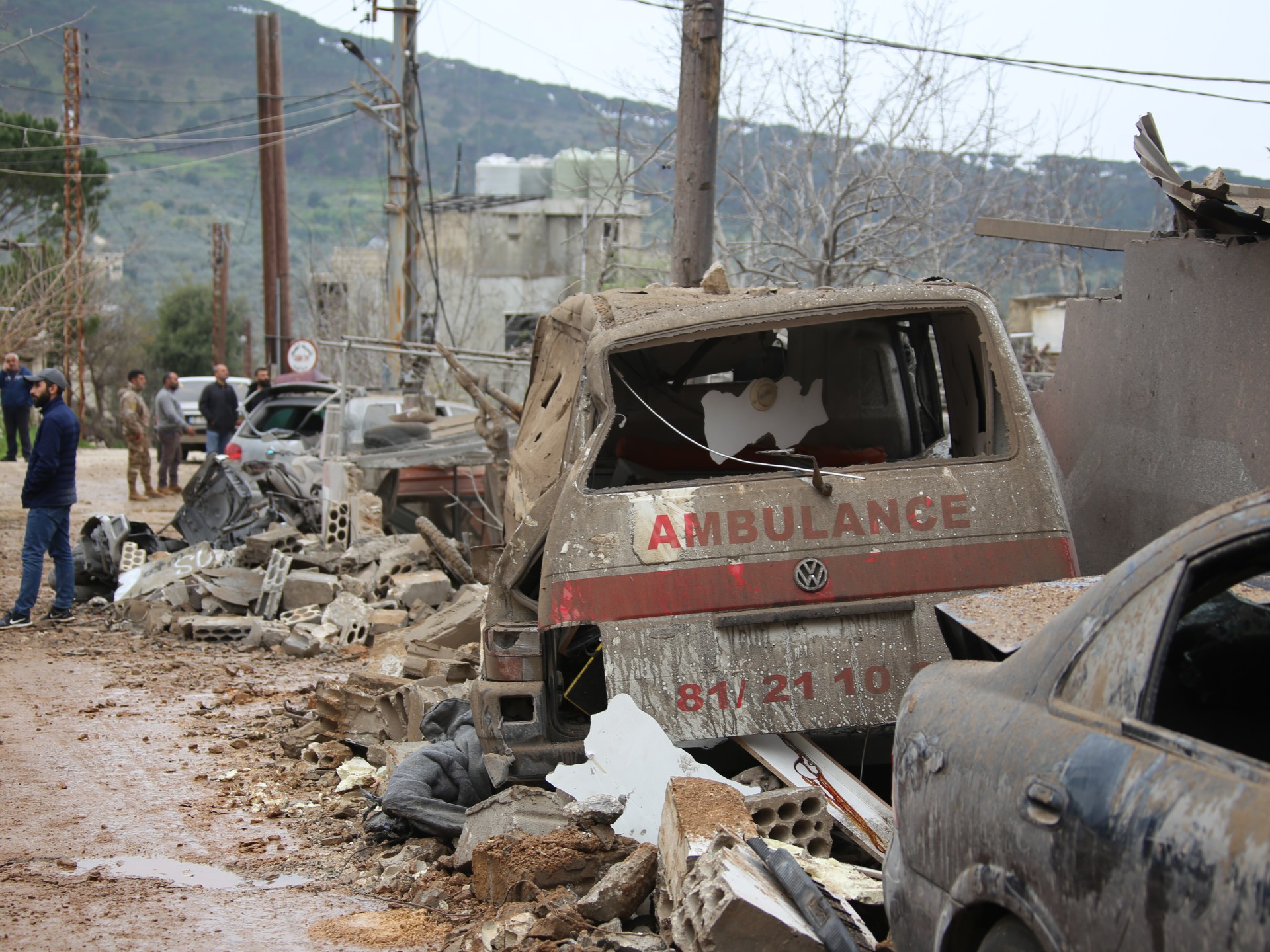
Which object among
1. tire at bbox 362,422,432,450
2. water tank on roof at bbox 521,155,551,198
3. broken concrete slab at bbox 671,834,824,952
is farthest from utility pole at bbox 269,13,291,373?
broken concrete slab at bbox 671,834,824,952

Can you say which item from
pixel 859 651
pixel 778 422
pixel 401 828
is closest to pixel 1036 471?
pixel 859 651

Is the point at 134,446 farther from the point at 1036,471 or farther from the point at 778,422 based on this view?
the point at 1036,471

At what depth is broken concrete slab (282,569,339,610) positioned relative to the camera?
10609 mm

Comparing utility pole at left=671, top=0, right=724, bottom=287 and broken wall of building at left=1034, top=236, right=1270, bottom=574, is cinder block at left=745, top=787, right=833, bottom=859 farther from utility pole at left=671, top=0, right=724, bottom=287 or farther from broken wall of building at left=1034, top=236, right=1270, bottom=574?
utility pole at left=671, top=0, right=724, bottom=287

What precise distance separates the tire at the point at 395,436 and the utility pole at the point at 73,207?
55.7 ft

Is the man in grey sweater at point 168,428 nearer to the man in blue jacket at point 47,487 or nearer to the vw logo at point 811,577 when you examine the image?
the man in blue jacket at point 47,487

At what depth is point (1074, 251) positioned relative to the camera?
24.3m

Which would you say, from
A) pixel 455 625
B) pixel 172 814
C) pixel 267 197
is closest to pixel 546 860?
pixel 172 814

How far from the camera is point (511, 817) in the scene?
4598mm

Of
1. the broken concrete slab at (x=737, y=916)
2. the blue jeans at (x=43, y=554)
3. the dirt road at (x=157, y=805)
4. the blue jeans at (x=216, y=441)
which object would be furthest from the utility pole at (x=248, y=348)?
the broken concrete slab at (x=737, y=916)

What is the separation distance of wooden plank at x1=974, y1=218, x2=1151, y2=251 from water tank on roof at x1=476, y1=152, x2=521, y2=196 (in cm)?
4520

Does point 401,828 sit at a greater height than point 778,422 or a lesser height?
lesser

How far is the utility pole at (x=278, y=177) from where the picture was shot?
→ 95.7 ft

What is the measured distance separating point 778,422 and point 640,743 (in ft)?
6.03
